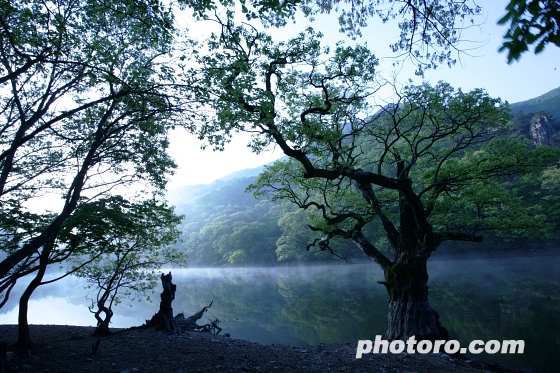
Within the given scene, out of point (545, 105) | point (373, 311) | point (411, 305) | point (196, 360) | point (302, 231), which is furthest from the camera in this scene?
point (545, 105)

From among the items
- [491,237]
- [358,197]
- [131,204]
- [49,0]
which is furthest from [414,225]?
[491,237]

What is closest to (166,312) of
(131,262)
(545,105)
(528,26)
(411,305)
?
(131,262)

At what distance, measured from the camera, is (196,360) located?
632 cm

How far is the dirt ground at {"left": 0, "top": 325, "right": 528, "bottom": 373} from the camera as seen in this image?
19.0 feet

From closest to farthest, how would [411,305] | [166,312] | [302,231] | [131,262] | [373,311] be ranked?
[411,305], [166,312], [131,262], [373,311], [302,231]

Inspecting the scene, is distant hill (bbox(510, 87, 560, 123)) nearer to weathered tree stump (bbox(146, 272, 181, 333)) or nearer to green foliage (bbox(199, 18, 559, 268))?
green foliage (bbox(199, 18, 559, 268))

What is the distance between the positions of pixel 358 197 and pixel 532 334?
8196 mm

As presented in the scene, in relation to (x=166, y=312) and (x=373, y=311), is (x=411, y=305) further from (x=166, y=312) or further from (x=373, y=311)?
(x=373, y=311)

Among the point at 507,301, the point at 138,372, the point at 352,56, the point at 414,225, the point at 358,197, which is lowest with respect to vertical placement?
the point at 507,301

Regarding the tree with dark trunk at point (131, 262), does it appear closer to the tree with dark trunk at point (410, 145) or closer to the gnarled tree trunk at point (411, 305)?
the tree with dark trunk at point (410, 145)

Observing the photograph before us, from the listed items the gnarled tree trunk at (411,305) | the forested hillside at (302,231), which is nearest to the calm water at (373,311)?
the gnarled tree trunk at (411,305)

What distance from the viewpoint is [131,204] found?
23.9 ft

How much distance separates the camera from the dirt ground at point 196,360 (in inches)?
227

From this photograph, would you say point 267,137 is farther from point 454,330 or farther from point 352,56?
point 454,330
